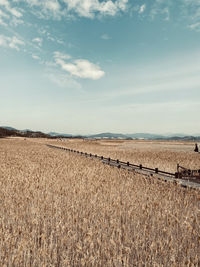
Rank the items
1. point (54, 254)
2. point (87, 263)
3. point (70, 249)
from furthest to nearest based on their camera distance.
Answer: point (70, 249) < point (54, 254) < point (87, 263)

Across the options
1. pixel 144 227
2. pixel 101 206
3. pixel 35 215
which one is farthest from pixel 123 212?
pixel 35 215

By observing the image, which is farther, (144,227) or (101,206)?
(101,206)

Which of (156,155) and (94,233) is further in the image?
(156,155)

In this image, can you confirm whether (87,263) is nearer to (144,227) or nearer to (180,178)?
(144,227)

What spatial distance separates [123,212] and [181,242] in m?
2.34

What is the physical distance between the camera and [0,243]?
205 inches

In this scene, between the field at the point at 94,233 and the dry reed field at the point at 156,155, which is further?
the dry reed field at the point at 156,155

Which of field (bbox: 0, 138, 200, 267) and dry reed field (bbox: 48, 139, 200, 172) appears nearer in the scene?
field (bbox: 0, 138, 200, 267)

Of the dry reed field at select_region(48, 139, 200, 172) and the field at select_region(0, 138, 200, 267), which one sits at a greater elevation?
the field at select_region(0, 138, 200, 267)

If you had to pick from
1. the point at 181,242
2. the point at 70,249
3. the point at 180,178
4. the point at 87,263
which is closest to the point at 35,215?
the point at 70,249

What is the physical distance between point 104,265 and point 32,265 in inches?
55.3

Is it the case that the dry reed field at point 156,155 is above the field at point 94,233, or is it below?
below

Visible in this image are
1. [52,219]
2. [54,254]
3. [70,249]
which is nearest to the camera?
[54,254]

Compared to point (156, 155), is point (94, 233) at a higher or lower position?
higher
